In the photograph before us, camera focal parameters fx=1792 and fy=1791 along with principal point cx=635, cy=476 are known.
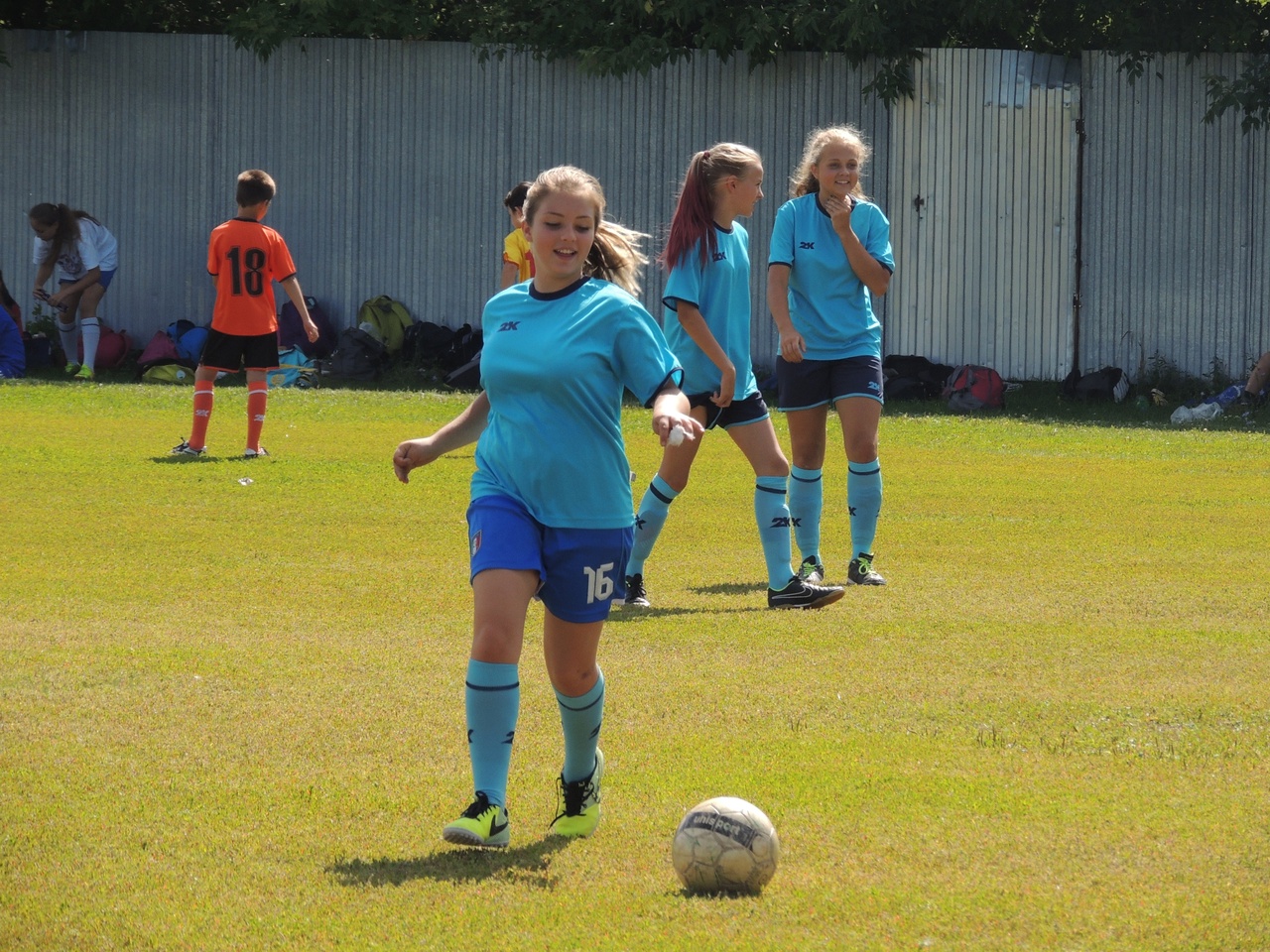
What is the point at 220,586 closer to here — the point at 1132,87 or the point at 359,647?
the point at 359,647

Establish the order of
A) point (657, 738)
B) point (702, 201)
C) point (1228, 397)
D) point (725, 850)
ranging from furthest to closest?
point (1228, 397) → point (702, 201) → point (657, 738) → point (725, 850)

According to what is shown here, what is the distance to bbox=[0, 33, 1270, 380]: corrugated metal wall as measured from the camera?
64.6 feet

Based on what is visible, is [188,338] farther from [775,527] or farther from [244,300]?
[775,527]

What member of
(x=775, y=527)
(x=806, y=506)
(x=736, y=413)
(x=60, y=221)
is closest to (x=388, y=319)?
(x=60, y=221)

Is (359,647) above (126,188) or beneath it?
beneath

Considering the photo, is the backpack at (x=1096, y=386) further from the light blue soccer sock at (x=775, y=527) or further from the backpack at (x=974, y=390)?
the light blue soccer sock at (x=775, y=527)

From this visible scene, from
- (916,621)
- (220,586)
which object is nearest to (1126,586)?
(916,621)

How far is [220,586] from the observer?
8.61 m

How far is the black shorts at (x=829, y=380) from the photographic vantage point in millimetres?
8766

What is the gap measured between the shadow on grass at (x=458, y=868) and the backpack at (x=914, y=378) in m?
15.2

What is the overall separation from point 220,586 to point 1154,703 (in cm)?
450

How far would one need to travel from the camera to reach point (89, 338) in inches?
816

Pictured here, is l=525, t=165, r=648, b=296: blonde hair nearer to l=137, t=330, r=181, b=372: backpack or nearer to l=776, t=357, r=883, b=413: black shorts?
l=776, t=357, r=883, b=413: black shorts

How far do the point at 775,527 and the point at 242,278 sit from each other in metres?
6.96
